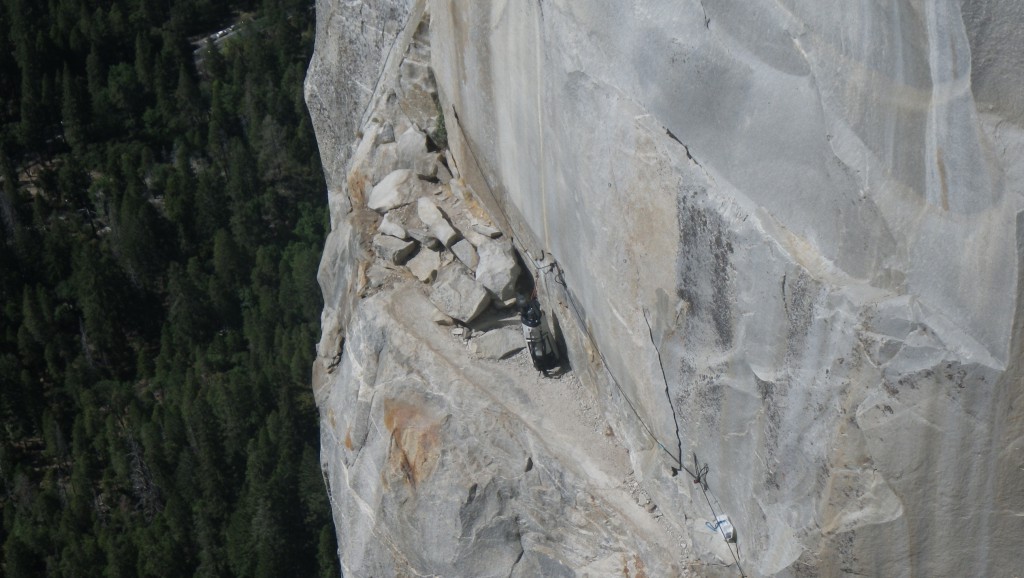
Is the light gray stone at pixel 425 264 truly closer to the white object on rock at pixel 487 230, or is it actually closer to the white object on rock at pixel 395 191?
the white object on rock at pixel 487 230

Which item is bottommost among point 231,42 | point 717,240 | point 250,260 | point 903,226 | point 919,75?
point 250,260

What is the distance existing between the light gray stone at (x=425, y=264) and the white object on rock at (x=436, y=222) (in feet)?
0.50

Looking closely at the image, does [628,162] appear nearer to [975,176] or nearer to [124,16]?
[975,176]

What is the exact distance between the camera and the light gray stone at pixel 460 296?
32.2 feet

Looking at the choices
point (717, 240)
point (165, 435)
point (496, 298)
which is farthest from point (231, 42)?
point (717, 240)

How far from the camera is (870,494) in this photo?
20.5ft

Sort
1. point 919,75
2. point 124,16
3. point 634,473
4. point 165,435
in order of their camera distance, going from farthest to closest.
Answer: point 124,16 → point 165,435 → point 634,473 → point 919,75

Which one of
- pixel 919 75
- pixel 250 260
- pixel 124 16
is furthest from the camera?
pixel 124 16

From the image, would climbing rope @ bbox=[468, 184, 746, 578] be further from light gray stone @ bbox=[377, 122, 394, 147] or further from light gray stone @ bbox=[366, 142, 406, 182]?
light gray stone @ bbox=[377, 122, 394, 147]

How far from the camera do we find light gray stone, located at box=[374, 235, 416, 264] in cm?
1047

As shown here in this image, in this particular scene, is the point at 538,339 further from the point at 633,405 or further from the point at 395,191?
the point at 395,191

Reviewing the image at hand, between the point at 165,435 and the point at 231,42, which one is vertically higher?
the point at 231,42

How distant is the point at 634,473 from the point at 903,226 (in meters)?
3.62

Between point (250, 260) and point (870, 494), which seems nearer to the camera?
point (870, 494)
